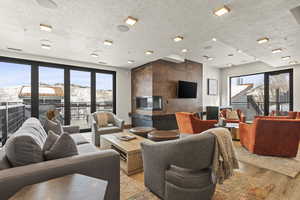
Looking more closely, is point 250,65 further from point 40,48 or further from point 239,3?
point 40,48

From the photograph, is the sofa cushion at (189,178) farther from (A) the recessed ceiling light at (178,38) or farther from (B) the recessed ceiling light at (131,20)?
(A) the recessed ceiling light at (178,38)

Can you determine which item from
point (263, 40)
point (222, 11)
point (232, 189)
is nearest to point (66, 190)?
point (232, 189)

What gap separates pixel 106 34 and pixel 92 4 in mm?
965

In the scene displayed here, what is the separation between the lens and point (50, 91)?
4.94m

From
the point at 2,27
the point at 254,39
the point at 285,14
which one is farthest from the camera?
the point at 254,39

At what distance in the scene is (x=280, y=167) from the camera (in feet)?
8.36

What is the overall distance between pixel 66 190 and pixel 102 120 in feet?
11.9

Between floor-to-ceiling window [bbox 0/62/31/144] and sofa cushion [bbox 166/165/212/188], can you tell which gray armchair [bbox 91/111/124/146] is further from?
sofa cushion [bbox 166/165/212/188]

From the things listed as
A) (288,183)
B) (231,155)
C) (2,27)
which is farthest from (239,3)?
(2,27)

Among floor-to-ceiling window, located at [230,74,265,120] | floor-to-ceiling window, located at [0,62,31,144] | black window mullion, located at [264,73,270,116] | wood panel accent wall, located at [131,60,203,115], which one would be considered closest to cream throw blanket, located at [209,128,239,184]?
wood panel accent wall, located at [131,60,203,115]

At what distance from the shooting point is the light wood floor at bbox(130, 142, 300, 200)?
1.81m

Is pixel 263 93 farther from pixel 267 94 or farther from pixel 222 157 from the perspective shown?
pixel 222 157

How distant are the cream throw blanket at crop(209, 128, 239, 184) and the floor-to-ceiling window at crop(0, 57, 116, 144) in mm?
4786

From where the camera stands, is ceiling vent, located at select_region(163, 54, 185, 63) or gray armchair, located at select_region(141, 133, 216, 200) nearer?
gray armchair, located at select_region(141, 133, 216, 200)
